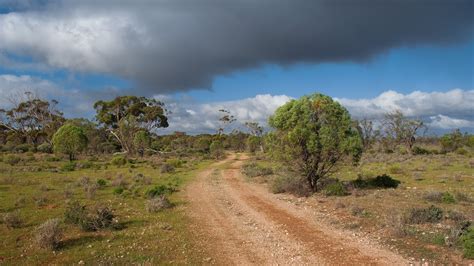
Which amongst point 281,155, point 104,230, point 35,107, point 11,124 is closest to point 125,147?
point 35,107

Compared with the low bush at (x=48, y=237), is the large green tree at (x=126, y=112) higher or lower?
higher

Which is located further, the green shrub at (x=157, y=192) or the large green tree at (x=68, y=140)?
the large green tree at (x=68, y=140)

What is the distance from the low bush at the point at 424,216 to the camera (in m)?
13.5

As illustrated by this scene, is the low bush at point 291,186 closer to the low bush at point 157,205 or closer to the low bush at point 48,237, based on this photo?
the low bush at point 157,205

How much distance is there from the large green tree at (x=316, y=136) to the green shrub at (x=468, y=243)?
10.3 m

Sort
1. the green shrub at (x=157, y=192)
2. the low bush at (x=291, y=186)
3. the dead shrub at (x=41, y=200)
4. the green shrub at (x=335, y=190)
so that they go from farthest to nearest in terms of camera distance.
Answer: the low bush at (x=291, y=186), the green shrub at (x=157, y=192), the green shrub at (x=335, y=190), the dead shrub at (x=41, y=200)

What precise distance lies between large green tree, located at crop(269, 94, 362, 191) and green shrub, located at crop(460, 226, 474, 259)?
10.3m

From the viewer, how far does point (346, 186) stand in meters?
22.2

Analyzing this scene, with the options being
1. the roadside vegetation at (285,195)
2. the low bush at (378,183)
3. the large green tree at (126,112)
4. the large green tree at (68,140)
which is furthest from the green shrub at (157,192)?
the large green tree at (126,112)


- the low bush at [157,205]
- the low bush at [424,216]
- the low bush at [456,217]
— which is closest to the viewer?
the low bush at [424,216]

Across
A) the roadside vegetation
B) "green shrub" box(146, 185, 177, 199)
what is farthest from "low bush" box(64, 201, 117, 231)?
"green shrub" box(146, 185, 177, 199)

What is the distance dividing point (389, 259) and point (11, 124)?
92162 millimetres

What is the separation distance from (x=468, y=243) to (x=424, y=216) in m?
3.56

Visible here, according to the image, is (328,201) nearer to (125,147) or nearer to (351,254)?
(351,254)
